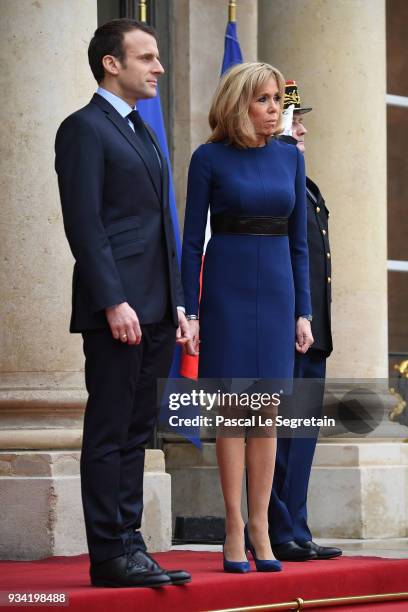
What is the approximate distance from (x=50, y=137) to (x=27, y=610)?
289 cm

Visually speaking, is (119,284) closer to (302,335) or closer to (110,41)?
(110,41)

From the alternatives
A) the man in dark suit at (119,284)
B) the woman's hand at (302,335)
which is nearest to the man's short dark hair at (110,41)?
the man in dark suit at (119,284)

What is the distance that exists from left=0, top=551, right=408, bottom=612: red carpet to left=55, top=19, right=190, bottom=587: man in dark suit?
86mm

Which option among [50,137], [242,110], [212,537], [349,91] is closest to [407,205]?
[349,91]

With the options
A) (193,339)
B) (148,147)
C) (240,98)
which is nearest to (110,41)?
(148,147)

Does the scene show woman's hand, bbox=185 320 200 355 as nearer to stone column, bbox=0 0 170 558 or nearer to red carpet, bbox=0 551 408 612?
red carpet, bbox=0 551 408 612

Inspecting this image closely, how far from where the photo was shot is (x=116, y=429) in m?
4.75

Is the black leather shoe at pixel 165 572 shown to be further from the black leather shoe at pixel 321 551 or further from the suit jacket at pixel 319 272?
the suit jacket at pixel 319 272

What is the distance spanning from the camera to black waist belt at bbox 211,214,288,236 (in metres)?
5.44

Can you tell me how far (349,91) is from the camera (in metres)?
8.84

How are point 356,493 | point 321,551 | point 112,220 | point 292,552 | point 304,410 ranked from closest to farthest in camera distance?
point 112,220 < point 292,552 < point 321,551 < point 304,410 < point 356,493

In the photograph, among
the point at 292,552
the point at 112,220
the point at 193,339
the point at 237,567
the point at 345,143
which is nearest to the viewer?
the point at 112,220

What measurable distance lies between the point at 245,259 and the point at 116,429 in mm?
971

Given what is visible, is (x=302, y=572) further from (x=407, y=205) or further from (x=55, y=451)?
(x=407, y=205)
